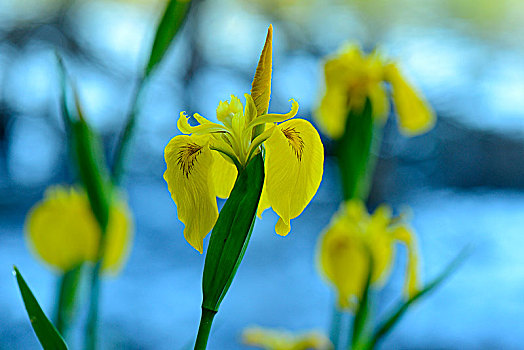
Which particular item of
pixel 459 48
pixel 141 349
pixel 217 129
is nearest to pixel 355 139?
pixel 217 129

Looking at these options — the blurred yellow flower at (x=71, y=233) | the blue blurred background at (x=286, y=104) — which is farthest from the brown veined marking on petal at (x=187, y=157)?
the blue blurred background at (x=286, y=104)

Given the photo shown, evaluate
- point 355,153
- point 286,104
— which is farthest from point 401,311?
point 286,104

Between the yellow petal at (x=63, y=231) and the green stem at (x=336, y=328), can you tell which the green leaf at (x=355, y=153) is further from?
the yellow petal at (x=63, y=231)

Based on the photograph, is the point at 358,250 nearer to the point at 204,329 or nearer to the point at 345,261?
the point at 345,261

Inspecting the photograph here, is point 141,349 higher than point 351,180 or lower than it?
lower

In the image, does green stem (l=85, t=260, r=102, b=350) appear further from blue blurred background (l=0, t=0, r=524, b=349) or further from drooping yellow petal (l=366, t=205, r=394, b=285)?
blue blurred background (l=0, t=0, r=524, b=349)

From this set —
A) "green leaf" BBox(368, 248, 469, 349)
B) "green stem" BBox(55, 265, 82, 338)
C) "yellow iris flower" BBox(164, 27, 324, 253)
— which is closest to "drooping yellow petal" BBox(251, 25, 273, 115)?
"yellow iris flower" BBox(164, 27, 324, 253)

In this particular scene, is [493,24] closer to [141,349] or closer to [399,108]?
[141,349]
